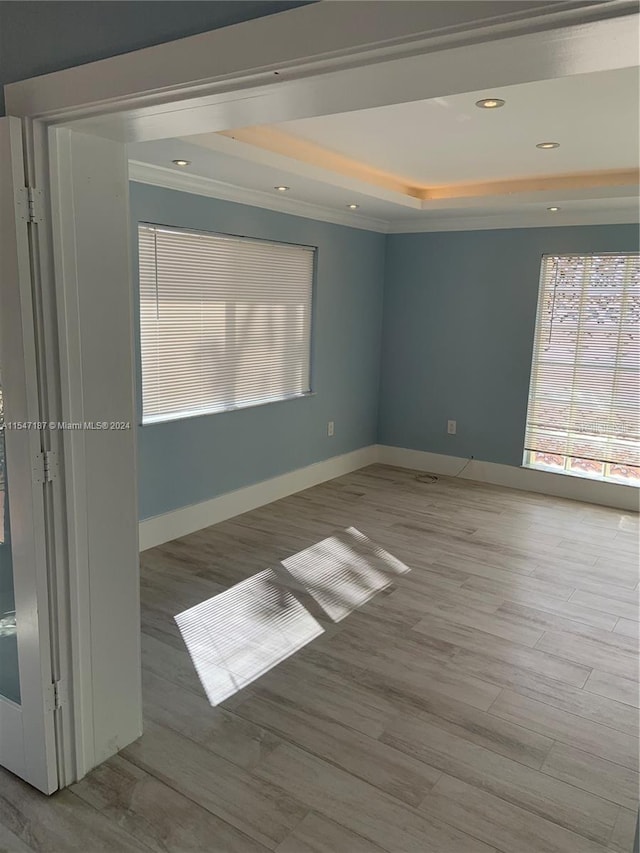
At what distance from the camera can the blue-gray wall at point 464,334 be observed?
509cm

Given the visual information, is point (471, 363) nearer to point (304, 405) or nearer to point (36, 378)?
point (304, 405)

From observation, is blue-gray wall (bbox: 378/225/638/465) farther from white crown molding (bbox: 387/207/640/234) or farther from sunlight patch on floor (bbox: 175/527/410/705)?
sunlight patch on floor (bbox: 175/527/410/705)

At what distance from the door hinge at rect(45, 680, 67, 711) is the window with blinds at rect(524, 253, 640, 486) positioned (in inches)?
167

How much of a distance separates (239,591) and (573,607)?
1743 millimetres

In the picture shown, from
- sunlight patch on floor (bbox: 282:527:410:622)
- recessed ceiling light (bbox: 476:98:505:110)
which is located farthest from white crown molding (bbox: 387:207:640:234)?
sunlight patch on floor (bbox: 282:527:410:622)

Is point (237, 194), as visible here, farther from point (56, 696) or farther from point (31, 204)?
point (56, 696)

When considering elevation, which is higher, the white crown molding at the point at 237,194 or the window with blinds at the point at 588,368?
the white crown molding at the point at 237,194

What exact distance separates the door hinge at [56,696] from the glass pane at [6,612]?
0.57 feet

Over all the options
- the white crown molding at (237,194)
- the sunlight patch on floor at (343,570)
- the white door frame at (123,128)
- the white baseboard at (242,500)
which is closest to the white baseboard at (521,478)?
the white baseboard at (242,500)

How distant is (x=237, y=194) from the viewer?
400 centimetres

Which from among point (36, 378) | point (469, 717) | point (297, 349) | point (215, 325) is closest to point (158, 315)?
point (215, 325)

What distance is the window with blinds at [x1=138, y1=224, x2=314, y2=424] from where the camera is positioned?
3672mm

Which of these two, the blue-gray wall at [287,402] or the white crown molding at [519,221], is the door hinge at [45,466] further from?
the white crown molding at [519,221]

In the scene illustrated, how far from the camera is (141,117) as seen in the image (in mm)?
1526
